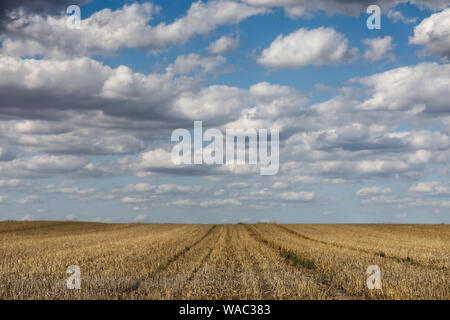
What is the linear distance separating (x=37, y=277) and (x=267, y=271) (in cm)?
851

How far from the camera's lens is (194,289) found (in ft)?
45.8
